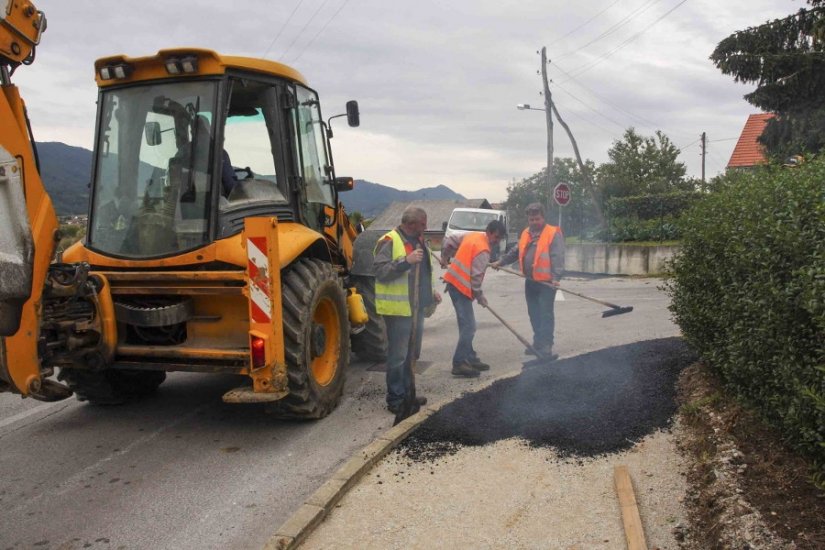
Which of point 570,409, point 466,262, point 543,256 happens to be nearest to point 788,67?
point 543,256

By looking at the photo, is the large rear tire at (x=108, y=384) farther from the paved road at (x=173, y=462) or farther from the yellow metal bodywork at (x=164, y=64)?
the yellow metal bodywork at (x=164, y=64)

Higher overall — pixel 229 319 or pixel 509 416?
pixel 229 319

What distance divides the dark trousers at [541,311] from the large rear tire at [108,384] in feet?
13.0

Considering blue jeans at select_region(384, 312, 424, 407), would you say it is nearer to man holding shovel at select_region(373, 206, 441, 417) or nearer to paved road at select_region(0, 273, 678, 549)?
man holding shovel at select_region(373, 206, 441, 417)

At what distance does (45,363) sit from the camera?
427cm

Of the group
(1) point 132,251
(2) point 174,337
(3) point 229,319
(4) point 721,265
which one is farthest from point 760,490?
(1) point 132,251

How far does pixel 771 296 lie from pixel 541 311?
13.8 ft

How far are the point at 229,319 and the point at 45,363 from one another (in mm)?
1277

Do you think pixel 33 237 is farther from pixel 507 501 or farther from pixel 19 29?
pixel 507 501

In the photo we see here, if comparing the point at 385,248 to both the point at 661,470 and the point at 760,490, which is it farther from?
the point at 760,490

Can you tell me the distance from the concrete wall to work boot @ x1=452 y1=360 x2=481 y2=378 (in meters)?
11.7

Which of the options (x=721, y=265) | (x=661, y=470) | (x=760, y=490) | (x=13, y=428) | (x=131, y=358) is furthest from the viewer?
(x=13, y=428)

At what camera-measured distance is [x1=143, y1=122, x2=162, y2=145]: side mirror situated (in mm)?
5254

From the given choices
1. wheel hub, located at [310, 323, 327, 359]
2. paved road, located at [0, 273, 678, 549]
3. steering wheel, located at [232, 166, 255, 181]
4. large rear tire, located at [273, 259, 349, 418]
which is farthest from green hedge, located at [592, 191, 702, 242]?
steering wheel, located at [232, 166, 255, 181]
